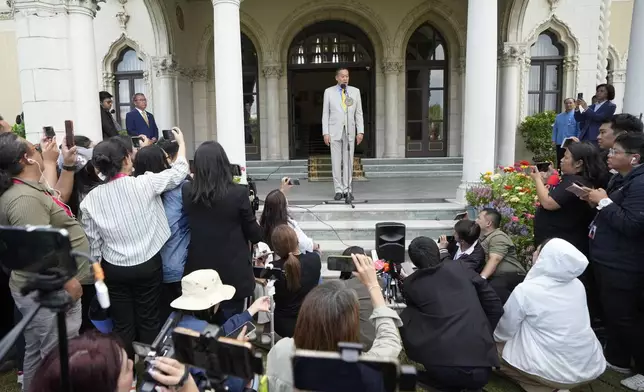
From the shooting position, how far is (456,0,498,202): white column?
6.17 metres

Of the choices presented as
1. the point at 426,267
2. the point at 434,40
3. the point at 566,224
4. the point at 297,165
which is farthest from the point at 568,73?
the point at 426,267

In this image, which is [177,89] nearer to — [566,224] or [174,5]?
[174,5]

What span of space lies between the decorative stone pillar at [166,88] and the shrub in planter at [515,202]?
835 centimetres

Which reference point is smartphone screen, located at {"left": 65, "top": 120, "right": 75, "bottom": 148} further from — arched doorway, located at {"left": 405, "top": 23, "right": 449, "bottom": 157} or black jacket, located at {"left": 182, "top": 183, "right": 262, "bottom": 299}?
arched doorway, located at {"left": 405, "top": 23, "right": 449, "bottom": 157}

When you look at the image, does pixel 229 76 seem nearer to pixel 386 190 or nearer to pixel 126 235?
pixel 386 190

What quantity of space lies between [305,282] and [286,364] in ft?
4.84

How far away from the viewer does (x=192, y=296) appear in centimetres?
A: 254

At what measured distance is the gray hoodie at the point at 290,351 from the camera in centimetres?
185

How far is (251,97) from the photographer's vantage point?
40.8 feet

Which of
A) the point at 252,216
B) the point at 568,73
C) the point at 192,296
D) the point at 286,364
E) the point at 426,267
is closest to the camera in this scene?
the point at 286,364

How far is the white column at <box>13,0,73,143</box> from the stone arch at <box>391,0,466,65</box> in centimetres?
811

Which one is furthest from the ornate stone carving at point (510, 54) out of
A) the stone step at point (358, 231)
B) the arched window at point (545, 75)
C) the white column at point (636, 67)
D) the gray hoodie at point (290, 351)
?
the gray hoodie at point (290, 351)

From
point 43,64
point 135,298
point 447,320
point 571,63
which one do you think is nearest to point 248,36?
point 43,64

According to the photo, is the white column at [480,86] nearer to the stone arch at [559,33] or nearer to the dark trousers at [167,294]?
the dark trousers at [167,294]
